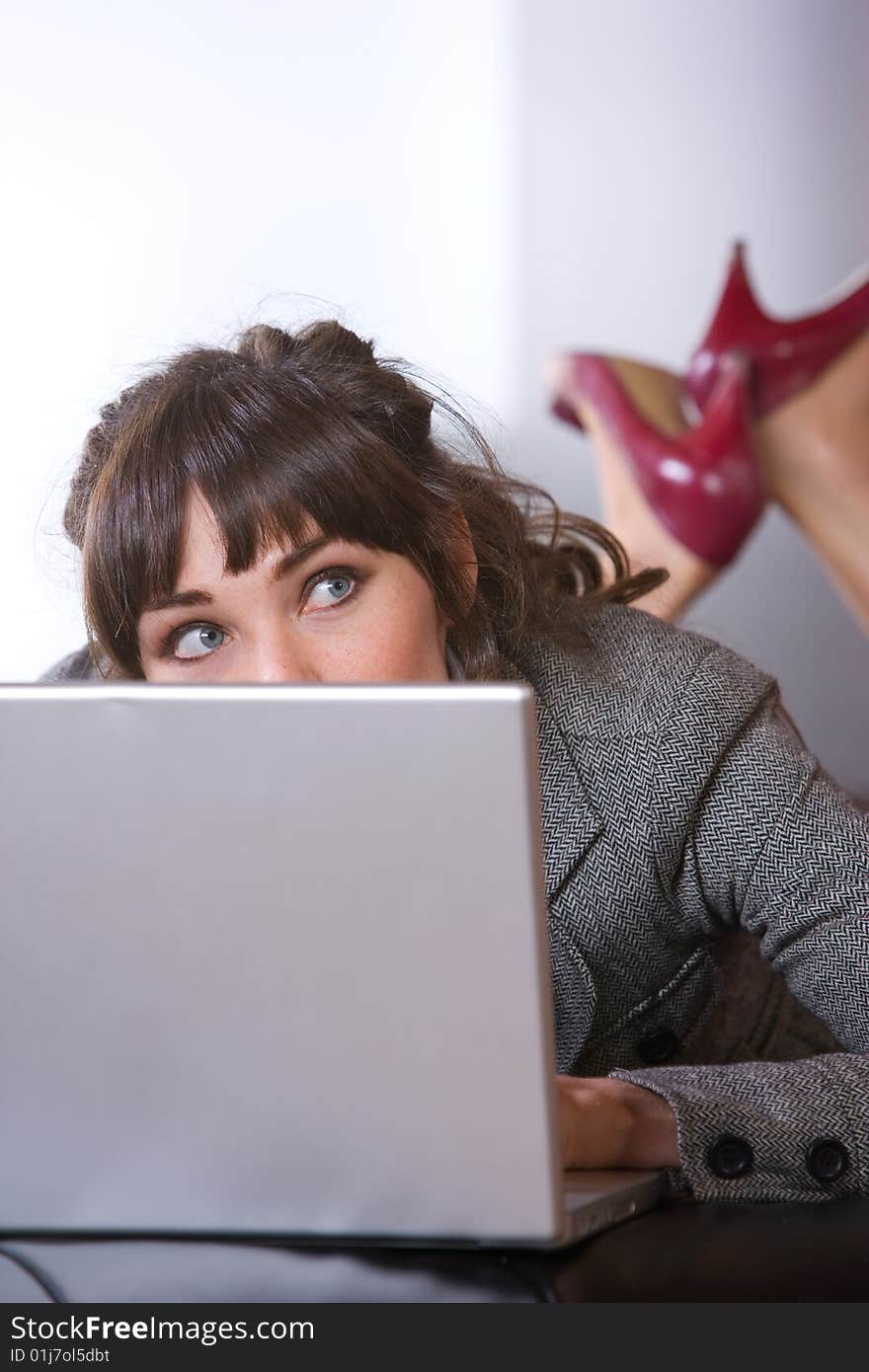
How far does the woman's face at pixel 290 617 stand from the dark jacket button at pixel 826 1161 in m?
0.49

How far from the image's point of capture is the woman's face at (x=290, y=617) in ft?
3.68

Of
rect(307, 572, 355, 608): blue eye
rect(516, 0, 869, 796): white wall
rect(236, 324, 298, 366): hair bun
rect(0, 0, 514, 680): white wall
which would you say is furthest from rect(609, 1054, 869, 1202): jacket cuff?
rect(0, 0, 514, 680): white wall

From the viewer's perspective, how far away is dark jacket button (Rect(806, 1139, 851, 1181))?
0.82m

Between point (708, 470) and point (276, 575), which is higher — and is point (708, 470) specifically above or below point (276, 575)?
below

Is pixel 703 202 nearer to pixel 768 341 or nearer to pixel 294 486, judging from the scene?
pixel 768 341

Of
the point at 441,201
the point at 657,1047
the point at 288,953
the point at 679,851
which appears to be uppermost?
the point at 441,201

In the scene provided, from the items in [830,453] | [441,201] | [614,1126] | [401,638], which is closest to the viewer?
[614,1126]

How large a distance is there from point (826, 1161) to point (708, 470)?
116cm

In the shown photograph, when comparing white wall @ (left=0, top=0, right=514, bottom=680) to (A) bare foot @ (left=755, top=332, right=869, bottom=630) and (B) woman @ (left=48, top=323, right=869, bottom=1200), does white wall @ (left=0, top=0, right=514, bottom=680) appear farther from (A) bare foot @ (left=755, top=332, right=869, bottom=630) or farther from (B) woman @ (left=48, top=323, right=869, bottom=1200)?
(B) woman @ (left=48, top=323, right=869, bottom=1200)

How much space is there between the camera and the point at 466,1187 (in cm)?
63

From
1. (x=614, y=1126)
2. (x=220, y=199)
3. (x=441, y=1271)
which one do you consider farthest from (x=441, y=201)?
(x=441, y=1271)

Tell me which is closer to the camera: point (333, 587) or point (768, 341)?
point (333, 587)

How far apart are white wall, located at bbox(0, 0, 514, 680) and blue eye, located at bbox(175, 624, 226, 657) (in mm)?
822

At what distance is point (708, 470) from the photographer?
1.85 metres
